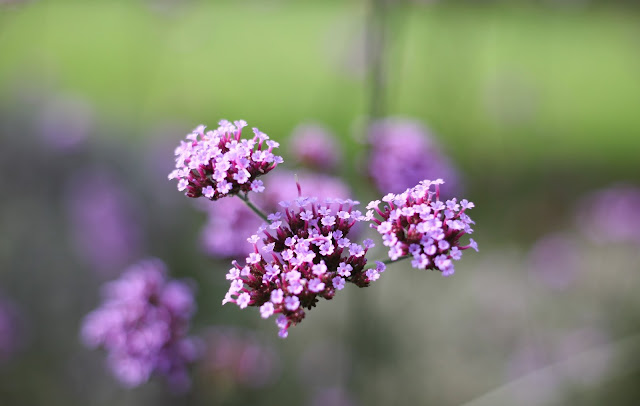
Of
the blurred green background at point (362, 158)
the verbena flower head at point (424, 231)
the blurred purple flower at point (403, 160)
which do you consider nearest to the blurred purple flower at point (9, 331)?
the blurred green background at point (362, 158)

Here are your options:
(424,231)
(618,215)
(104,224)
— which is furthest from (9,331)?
(618,215)

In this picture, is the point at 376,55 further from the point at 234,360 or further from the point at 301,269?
the point at 234,360

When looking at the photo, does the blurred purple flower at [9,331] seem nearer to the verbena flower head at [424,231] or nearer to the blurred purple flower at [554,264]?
the verbena flower head at [424,231]

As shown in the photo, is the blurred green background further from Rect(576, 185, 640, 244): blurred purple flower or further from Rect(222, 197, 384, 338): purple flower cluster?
Rect(222, 197, 384, 338): purple flower cluster

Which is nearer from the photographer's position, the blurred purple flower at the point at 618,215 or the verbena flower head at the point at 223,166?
the verbena flower head at the point at 223,166

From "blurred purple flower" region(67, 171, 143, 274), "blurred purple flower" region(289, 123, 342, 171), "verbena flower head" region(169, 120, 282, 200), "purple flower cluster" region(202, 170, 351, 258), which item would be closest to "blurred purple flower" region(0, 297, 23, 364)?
"blurred purple flower" region(67, 171, 143, 274)

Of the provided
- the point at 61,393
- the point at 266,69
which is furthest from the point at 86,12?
the point at 61,393
